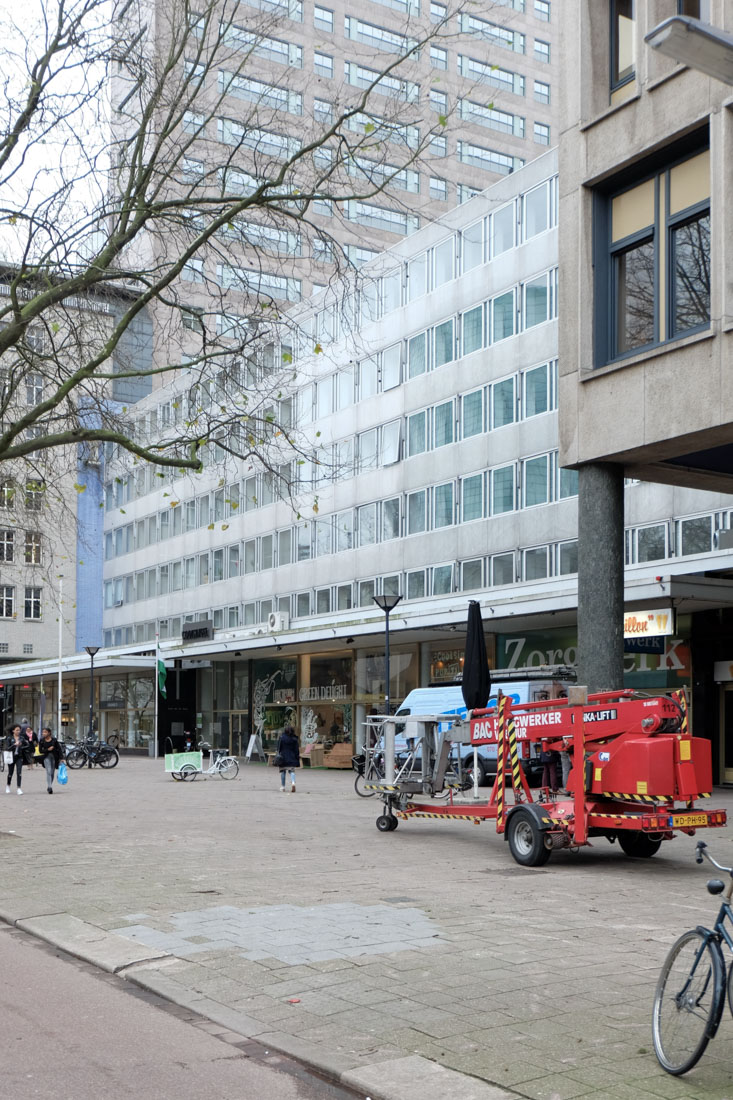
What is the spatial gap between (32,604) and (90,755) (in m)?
45.8

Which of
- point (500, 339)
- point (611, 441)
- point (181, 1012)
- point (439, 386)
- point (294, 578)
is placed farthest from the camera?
point (294, 578)

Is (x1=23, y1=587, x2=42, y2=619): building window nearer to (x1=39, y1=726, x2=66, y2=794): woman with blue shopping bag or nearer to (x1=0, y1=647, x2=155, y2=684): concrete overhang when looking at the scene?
(x1=0, y1=647, x2=155, y2=684): concrete overhang

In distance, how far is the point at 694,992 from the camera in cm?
552

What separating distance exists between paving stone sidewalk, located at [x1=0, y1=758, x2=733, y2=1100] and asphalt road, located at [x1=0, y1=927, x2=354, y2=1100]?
0.63 ft

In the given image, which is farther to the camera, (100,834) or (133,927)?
(100,834)

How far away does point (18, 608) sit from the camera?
8581cm

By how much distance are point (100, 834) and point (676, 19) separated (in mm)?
14886

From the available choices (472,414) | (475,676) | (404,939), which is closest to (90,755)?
(472,414)

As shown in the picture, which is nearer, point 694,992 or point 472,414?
point 694,992

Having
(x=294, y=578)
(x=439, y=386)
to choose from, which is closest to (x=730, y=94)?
(x=439, y=386)

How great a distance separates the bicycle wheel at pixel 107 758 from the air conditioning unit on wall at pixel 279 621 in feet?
28.5

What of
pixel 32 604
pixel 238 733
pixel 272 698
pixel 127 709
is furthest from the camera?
pixel 32 604

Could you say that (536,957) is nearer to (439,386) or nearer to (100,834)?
(100,834)

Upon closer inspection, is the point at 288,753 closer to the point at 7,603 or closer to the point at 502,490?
the point at 502,490
